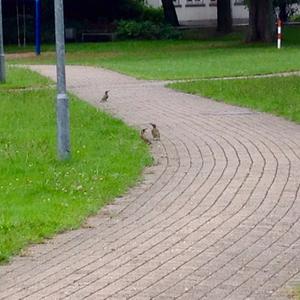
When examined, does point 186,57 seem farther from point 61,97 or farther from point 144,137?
point 61,97

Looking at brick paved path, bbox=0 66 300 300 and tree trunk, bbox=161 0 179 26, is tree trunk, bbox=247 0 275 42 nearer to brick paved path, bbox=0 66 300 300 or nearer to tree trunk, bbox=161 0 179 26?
tree trunk, bbox=161 0 179 26

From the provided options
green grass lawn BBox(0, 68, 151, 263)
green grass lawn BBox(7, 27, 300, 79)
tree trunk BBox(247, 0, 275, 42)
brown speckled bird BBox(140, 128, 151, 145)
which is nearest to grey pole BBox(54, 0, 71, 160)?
green grass lawn BBox(0, 68, 151, 263)

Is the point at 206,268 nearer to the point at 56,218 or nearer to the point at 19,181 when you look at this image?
the point at 56,218

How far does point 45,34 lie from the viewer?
187ft

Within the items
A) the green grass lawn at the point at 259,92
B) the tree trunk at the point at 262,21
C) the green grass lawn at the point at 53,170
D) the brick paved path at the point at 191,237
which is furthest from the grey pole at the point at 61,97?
the tree trunk at the point at 262,21

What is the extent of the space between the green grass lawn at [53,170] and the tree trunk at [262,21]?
2805cm

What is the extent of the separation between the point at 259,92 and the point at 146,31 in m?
33.5

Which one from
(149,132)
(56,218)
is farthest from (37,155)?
(56,218)

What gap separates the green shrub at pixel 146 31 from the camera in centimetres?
5650

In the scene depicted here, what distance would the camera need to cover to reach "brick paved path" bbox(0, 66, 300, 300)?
7.77 m

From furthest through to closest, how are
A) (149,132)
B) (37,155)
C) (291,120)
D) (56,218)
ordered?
1. (291,120)
2. (149,132)
3. (37,155)
4. (56,218)

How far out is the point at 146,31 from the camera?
2229 inches

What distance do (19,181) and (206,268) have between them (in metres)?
4.64

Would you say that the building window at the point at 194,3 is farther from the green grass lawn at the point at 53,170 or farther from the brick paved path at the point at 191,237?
the brick paved path at the point at 191,237
